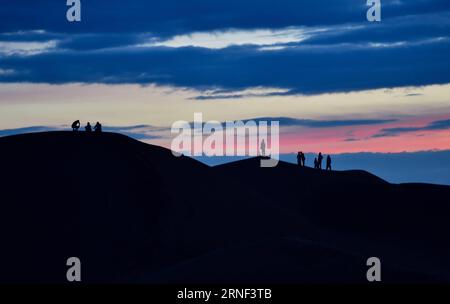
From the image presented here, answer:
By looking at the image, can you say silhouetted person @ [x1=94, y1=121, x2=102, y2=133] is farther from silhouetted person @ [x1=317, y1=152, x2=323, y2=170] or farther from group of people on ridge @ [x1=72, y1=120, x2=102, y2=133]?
silhouetted person @ [x1=317, y1=152, x2=323, y2=170]

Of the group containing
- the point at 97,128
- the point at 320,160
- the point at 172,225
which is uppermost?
the point at 97,128

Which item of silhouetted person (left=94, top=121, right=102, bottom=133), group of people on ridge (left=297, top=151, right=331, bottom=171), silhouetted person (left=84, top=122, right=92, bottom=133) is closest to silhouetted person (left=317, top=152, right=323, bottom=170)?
group of people on ridge (left=297, top=151, right=331, bottom=171)

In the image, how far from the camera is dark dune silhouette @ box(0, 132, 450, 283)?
4209 cm

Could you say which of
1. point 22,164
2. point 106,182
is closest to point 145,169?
point 106,182

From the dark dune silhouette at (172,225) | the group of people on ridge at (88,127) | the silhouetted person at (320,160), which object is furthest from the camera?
the silhouetted person at (320,160)

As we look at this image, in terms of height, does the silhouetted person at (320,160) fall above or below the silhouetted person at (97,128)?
below

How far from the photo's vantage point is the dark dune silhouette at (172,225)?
1657 inches

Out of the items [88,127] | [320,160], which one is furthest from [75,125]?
[320,160]

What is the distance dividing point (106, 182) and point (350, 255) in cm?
1647

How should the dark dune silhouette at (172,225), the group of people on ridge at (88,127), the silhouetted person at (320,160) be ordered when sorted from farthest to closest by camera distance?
the silhouetted person at (320,160)
the group of people on ridge at (88,127)
the dark dune silhouette at (172,225)

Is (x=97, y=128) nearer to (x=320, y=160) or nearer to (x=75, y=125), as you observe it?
(x=75, y=125)

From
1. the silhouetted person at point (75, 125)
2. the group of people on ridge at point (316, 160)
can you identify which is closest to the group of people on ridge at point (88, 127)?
the silhouetted person at point (75, 125)

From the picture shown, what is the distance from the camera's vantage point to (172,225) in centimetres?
5197

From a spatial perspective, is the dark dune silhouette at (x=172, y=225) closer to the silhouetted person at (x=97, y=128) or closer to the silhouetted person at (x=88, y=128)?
the silhouetted person at (x=97, y=128)
